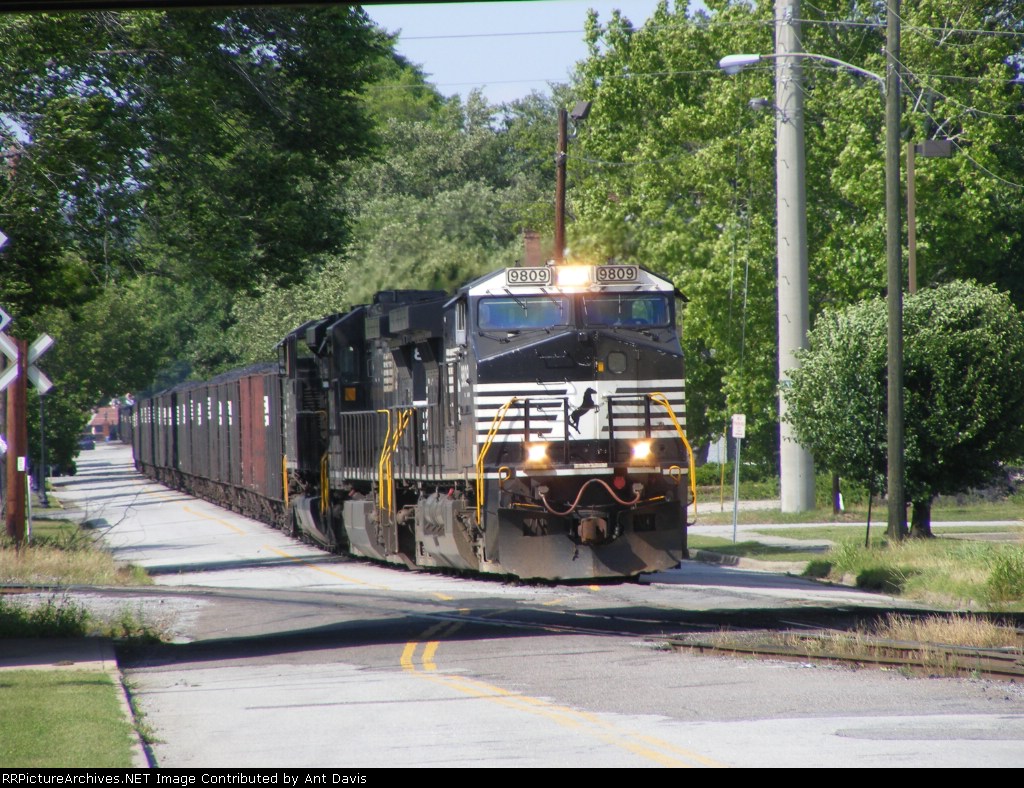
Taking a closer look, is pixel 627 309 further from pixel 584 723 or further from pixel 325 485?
pixel 325 485

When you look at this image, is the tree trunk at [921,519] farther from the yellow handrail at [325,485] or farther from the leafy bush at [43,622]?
the leafy bush at [43,622]

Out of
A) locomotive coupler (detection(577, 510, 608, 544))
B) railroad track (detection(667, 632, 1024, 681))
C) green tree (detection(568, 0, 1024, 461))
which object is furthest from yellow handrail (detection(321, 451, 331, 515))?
green tree (detection(568, 0, 1024, 461))

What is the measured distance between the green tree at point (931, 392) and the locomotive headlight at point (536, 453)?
988 centimetres

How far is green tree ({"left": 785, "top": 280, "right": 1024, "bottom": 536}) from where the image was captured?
77.7 feet

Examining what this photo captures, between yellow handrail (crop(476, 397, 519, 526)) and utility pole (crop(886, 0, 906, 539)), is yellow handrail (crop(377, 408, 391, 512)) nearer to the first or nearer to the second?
yellow handrail (crop(476, 397, 519, 526))

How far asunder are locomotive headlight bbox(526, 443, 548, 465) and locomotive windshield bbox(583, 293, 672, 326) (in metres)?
1.78

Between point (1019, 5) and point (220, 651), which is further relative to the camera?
point (1019, 5)

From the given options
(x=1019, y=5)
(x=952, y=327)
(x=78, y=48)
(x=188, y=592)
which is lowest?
(x=188, y=592)

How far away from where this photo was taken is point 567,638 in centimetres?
1445

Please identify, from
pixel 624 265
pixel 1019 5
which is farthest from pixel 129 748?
pixel 1019 5

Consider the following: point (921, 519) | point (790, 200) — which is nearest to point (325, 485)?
point (921, 519)

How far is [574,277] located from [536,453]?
7.90 ft

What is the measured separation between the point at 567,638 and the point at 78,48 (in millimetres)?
12888

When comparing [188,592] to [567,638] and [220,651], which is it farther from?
[567,638]
